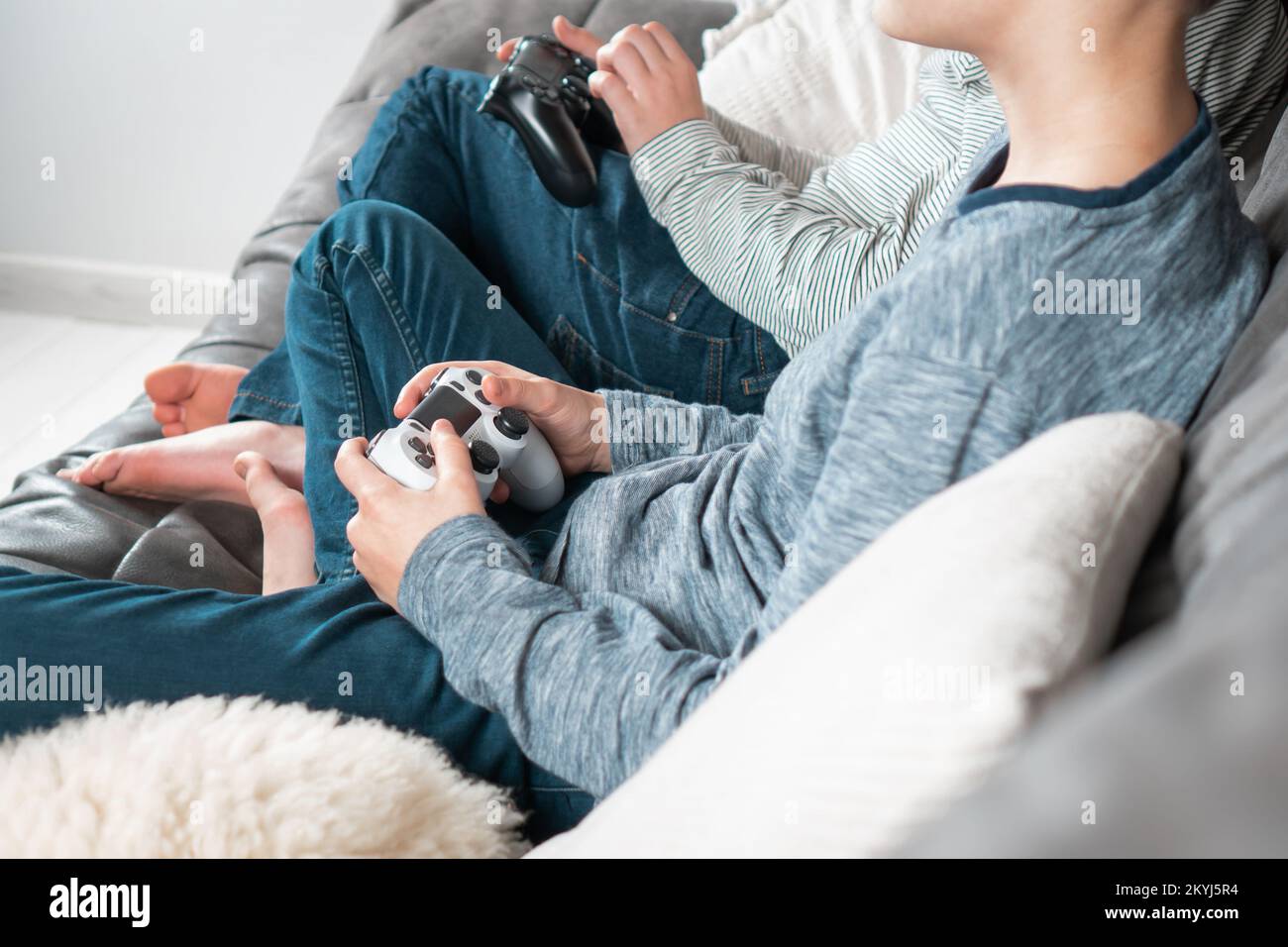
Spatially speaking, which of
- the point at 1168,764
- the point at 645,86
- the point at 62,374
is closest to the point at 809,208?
the point at 645,86

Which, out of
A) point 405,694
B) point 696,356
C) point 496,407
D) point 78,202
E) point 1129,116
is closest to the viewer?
point 1129,116

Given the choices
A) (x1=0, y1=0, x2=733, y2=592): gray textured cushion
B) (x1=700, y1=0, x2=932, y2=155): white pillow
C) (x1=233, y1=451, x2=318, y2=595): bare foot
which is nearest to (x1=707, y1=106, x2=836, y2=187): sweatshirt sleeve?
(x1=700, y1=0, x2=932, y2=155): white pillow

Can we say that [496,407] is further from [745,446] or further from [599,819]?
[599,819]

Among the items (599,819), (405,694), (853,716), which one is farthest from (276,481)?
(853,716)

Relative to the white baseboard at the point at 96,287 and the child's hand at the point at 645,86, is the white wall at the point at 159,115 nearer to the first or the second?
the white baseboard at the point at 96,287

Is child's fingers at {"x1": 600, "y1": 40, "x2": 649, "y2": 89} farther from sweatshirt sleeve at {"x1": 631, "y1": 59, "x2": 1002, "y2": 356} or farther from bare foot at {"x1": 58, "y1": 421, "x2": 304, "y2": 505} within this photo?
bare foot at {"x1": 58, "y1": 421, "x2": 304, "y2": 505}

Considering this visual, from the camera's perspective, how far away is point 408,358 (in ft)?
3.23

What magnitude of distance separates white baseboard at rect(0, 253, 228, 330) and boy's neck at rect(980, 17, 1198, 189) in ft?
6.91

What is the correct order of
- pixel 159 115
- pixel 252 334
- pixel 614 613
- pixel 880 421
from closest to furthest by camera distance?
pixel 880 421, pixel 614 613, pixel 252 334, pixel 159 115

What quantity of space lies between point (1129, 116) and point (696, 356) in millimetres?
551

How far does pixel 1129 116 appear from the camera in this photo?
0.63 meters

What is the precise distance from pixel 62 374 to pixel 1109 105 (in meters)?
2.21

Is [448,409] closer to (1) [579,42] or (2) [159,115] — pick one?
(1) [579,42]
